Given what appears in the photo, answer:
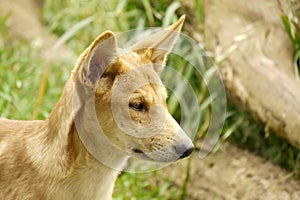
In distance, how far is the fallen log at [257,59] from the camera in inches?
226

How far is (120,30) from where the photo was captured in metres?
6.80

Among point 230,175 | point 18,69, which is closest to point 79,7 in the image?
point 18,69

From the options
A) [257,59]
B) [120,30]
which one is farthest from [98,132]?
[120,30]

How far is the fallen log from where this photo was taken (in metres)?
5.73

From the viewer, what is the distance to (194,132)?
6250mm

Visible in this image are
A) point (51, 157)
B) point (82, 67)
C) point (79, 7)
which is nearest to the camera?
point (82, 67)

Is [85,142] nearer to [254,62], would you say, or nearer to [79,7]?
[254,62]

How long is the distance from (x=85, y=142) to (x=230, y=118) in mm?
2457

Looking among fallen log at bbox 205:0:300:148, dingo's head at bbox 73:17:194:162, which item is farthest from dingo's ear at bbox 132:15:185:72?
fallen log at bbox 205:0:300:148

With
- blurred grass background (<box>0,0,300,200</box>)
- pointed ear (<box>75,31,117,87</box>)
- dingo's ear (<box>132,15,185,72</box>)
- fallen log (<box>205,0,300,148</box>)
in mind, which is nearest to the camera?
pointed ear (<box>75,31,117,87</box>)

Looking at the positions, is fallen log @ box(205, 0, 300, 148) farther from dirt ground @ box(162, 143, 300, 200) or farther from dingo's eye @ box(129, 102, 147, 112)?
dingo's eye @ box(129, 102, 147, 112)

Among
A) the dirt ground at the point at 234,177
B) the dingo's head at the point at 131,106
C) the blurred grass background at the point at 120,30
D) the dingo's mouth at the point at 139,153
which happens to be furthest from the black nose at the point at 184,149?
the dirt ground at the point at 234,177

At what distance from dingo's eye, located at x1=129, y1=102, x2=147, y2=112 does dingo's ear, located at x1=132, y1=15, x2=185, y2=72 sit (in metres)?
0.30

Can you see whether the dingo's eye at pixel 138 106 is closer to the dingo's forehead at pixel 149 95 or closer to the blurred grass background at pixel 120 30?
the dingo's forehead at pixel 149 95
